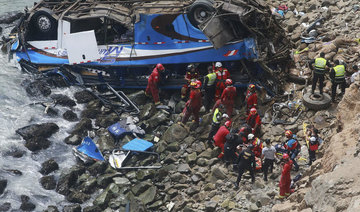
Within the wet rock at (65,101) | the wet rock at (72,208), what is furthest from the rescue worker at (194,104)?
the wet rock at (65,101)

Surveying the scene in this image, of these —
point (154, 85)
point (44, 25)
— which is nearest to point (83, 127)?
point (154, 85)

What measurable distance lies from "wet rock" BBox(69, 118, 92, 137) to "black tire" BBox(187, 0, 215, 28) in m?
3.96

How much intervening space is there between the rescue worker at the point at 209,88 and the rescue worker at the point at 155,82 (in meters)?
1.42

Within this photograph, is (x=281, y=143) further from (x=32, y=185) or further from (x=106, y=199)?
(x=32, y=185)

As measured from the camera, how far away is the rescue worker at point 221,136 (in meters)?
11.4

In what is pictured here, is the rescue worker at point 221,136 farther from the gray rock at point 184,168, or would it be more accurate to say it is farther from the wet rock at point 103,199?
the wet rock at point 103,199

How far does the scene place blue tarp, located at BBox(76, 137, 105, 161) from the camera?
12.3 metres

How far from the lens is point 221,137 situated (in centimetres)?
1145

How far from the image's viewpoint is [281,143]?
11.5m

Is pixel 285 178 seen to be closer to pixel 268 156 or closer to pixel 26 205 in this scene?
pixel 268 156

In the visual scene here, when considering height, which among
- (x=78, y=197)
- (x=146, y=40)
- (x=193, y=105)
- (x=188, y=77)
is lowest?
(x=78, y=197)

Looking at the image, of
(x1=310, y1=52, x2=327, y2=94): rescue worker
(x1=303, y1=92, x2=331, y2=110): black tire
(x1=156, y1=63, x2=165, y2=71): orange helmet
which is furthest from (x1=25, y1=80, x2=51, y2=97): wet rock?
(x1=310, y1=52, x2=327, y2=94): rescue worker

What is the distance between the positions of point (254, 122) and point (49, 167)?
5.19 m

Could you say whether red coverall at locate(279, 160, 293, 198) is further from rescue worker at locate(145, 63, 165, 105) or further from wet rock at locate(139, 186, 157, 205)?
rescue worker at locate(145, 63, 165, 105)
